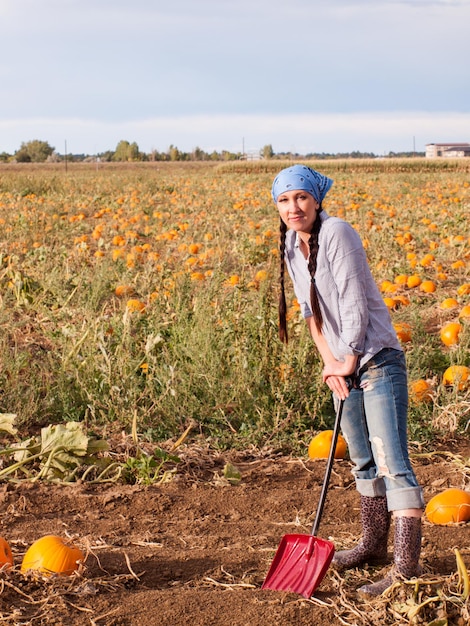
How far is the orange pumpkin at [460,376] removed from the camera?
16.5 feet

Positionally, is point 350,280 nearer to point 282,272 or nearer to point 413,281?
point 282,272

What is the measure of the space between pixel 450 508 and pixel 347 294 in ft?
4.35

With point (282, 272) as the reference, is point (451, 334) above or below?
below

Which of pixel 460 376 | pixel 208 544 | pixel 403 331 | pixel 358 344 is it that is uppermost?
pixel 358 344

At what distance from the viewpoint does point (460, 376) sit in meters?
4.94

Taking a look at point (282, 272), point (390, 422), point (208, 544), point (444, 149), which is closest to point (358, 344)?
point (390, 422)

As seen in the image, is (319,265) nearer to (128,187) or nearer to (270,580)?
(270,580)

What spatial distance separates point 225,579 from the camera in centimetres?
300

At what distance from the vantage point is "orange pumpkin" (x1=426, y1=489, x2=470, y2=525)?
3570 millimetres

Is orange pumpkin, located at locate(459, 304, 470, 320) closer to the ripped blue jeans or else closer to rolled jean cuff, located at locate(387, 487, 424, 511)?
the ripped blue jeans

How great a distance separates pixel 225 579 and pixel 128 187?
1665cm

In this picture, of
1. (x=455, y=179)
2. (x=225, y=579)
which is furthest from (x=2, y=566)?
(x=455, y=179)

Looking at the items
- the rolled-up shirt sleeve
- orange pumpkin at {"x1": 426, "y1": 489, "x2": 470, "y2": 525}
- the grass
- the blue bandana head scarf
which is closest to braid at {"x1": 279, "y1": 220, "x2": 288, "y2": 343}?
the blue bandana head scarf

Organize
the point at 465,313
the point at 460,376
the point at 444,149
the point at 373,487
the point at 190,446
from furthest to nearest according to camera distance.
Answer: the point at 444,149 < the point at 465,313 < the point at 460,376 < the point at 190,446 < the point at 373,487
